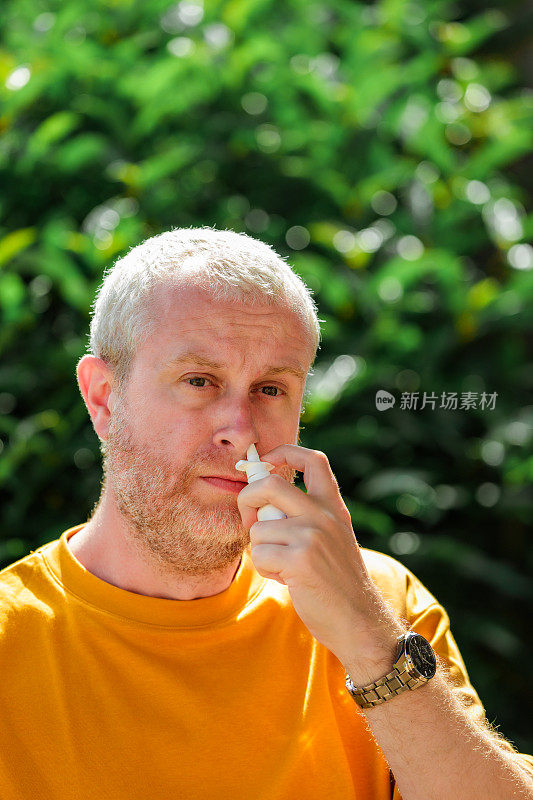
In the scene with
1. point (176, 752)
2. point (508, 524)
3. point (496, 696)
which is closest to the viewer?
point (176, 752)

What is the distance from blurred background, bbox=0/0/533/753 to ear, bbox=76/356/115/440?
3.97 feet

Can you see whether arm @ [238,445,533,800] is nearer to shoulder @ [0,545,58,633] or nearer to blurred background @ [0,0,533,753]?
shoulder @ [0,545,58,633]

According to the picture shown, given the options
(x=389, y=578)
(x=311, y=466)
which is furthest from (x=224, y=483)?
(x=389, y=578)

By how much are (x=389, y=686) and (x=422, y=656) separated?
67 mm

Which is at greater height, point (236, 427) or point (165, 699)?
point (236, 427)

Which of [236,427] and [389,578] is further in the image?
[389,578]

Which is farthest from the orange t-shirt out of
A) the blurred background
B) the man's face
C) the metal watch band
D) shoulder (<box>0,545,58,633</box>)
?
the blurred background

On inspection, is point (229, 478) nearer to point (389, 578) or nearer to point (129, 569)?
point (129, 569)

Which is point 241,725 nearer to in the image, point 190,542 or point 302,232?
point 190,542

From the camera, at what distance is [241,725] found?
133 cm

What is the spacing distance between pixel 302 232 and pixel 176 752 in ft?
7.35

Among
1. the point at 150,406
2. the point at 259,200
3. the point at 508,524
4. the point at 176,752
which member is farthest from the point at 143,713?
the point at 259,200

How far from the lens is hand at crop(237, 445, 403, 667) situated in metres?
1.16

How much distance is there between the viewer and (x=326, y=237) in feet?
10.0
